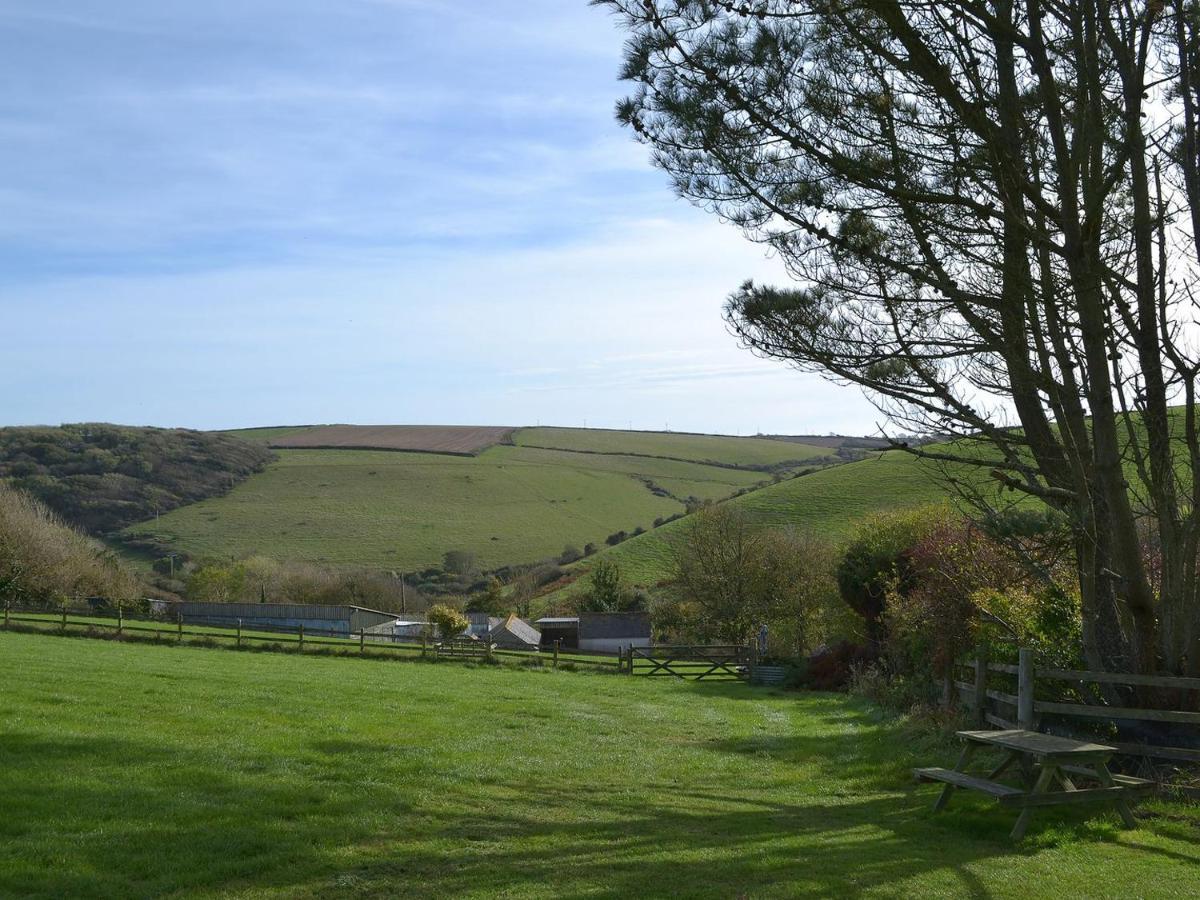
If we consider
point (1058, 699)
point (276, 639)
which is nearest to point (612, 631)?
point (276, 639)

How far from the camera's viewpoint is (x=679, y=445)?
125 m

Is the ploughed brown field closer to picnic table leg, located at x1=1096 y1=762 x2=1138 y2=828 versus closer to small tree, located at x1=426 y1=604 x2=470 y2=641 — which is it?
small tree, located at x1=426 y1=604 x2=470 y2=641

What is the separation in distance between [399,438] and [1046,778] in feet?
373

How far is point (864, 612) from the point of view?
2852 centimetres

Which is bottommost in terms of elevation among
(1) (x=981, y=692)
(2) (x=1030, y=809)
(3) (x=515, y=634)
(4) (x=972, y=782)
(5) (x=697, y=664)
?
(3) (x=515, y=634)

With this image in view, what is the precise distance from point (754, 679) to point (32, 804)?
87.4 ft

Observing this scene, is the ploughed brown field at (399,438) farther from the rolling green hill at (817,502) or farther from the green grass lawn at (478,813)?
the green grass lawn at (478,813)

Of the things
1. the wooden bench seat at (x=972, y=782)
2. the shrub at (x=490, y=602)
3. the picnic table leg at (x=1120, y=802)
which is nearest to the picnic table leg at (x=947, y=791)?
the wooden bench seat at (x=972, y=782)

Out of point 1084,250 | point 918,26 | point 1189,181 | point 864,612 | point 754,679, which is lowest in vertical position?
point 754,679

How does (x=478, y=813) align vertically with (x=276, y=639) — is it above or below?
above

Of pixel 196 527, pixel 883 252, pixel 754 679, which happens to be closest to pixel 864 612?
pixel 754 679

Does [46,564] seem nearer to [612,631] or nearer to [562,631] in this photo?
[562,631]

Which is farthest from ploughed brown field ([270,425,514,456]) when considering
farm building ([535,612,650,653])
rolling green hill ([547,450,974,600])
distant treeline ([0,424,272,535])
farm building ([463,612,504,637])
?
farm building ([535,612,650,653])

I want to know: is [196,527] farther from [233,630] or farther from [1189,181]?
[1189,181]
